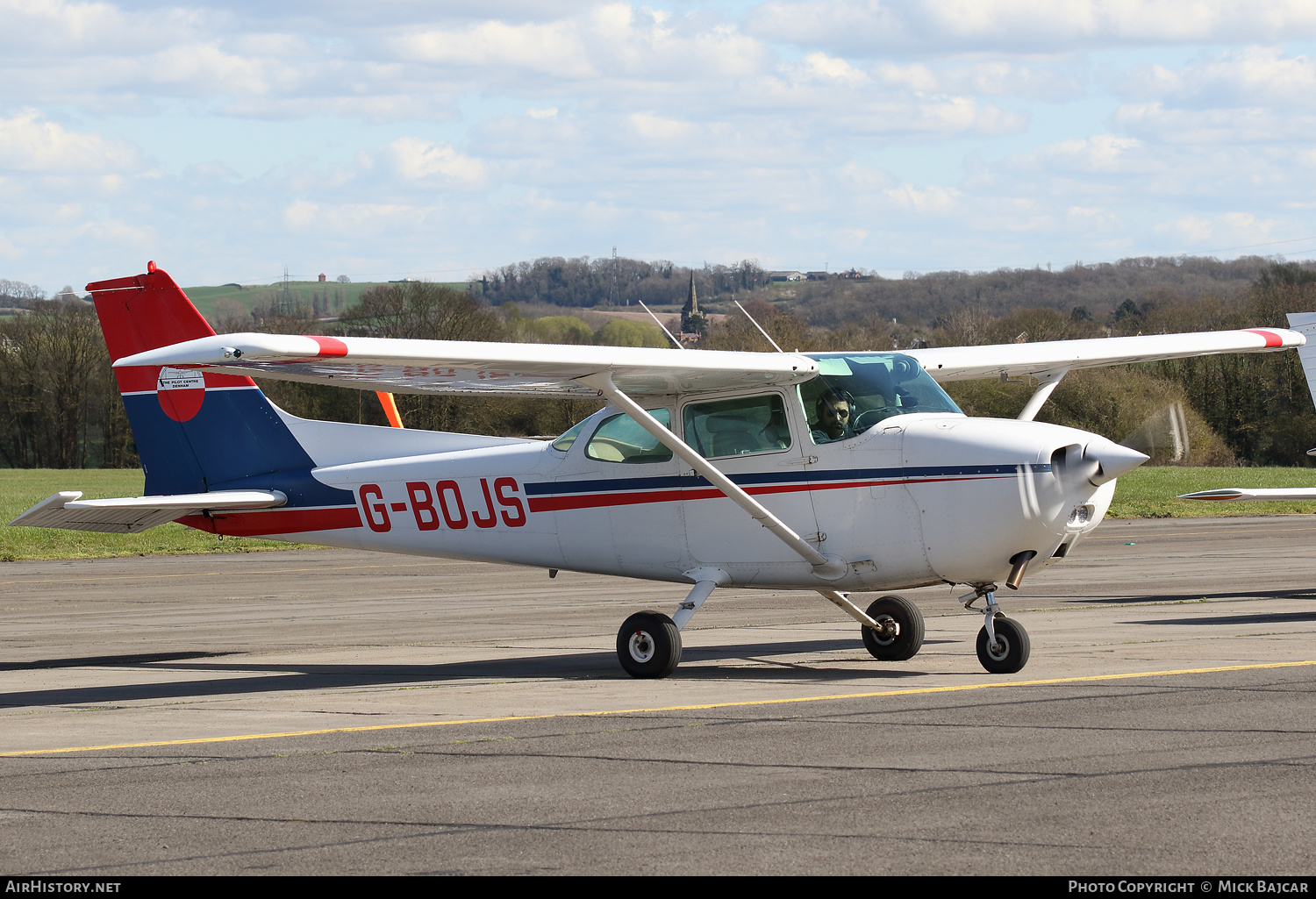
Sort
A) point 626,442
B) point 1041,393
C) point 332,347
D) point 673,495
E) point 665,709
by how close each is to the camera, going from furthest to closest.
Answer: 1. point 1041,393
2. point 626,442
3. point 673,495
4. point 665,709
5. point 332,347

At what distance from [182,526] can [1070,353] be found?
28501mm

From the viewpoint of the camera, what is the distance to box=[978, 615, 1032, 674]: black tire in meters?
10.6

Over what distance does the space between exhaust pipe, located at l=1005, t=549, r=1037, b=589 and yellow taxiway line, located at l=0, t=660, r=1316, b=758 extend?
737 millimetres

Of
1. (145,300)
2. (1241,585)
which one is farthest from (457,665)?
(1241,585)

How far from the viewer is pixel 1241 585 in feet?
61.7

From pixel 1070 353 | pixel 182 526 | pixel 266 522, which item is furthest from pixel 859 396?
pixel 182 526

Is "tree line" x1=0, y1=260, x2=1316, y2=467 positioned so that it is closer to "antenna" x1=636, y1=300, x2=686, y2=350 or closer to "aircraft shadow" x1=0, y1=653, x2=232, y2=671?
"antenna" x1=636, y1=300, x2=686, y2=350

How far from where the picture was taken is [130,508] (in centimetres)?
1220

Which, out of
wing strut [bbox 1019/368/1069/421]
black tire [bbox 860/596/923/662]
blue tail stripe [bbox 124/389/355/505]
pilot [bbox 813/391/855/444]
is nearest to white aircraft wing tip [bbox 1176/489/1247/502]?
wing strut [bbox 1019/368/1069/421]

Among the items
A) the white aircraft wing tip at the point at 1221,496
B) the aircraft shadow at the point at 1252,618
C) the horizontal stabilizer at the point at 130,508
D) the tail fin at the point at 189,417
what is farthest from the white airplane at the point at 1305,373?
the horizontal stabilizer at the point at 130,508

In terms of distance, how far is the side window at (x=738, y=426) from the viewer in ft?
36.4

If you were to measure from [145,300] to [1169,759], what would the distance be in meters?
10.2

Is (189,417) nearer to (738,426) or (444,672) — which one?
(444,672)

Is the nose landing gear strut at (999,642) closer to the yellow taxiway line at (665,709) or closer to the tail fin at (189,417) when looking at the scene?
the yellow taxiway line at (665,709)
